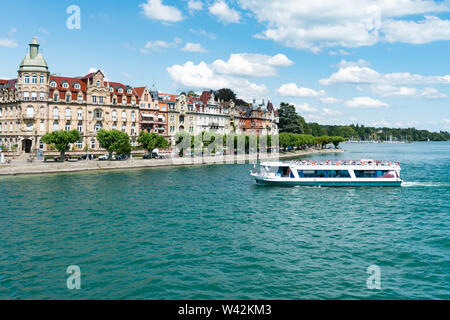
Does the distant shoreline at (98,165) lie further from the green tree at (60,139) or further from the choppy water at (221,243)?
the choppy water at (221,243)

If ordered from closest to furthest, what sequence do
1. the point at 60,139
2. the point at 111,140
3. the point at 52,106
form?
the point at 60,139 → the point at 111,140 → the point at 52,106

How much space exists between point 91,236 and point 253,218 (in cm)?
1628

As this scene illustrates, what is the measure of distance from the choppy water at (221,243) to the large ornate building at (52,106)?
4539cm

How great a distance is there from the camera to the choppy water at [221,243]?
22812mm

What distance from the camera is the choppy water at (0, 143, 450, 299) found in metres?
22.8

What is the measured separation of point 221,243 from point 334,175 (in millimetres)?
38654

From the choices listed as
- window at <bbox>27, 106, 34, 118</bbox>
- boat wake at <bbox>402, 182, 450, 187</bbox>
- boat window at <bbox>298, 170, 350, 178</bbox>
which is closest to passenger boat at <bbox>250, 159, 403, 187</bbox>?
boat window at <bbox>298, 170, 350, 178</bbox>

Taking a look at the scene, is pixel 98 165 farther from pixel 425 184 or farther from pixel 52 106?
pixel 425 184

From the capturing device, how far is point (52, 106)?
97.6 meters

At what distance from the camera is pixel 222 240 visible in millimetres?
31828

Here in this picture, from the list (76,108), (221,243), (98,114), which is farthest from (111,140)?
(221,243)

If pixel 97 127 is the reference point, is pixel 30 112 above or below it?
above

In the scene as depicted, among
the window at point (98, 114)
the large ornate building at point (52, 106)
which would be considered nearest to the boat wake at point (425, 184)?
the large ornate building at point (52, 106)
